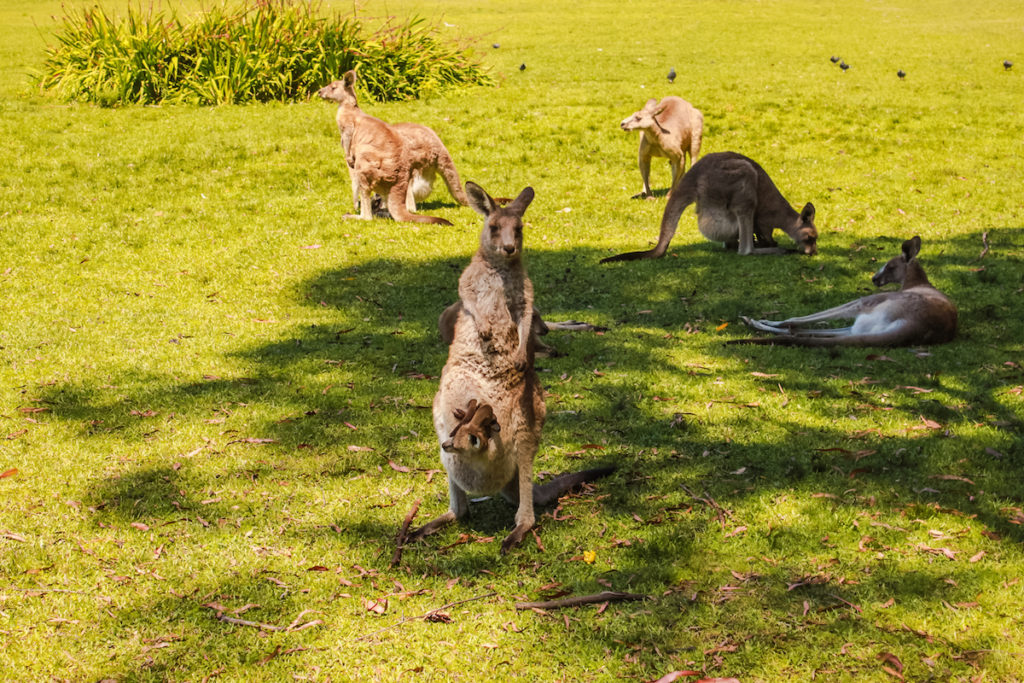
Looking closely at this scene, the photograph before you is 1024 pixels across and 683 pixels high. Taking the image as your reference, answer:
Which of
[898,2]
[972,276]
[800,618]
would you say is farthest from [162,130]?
[898,2]

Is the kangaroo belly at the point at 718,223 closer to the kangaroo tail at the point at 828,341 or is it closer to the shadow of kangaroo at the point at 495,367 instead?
the kangaroo tail at the point at 828,341

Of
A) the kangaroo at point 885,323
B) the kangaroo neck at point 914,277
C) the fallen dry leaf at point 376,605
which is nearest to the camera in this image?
the fallen dry leaf at point 376,605

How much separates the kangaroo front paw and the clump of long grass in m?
10.7

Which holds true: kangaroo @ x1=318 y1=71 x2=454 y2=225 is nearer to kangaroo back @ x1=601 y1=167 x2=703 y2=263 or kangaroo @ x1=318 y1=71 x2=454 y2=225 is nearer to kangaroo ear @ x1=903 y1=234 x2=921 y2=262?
kangaroo back @ x1=601 y1=167 x2=703 y2=263

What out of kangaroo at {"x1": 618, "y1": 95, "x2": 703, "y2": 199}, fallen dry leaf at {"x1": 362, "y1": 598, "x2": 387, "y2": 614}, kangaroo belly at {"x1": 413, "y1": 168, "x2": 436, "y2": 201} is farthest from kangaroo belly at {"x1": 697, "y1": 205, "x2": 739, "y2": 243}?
fallen dry leaf at {"x1": 362, "y1": 598, "x2": 387, "y2": 614}

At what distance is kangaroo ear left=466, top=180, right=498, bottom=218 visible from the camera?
3.50 m

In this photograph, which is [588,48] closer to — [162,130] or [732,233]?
[162,130]

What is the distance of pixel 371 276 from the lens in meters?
7.71

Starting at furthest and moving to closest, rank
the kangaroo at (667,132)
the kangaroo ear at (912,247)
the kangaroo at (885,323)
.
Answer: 1. the kangaroo at (667,132)
2. the kangaroo ear at (912,247)
3. the kangaroo at (885,323)

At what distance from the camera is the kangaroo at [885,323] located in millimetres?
5961

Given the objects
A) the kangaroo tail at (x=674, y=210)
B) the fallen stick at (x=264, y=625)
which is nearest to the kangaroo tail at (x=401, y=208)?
the kangaroo tail at (x=674, y=210)

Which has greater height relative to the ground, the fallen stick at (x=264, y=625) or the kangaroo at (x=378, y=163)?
the kangaroo at (x=378, y=163)

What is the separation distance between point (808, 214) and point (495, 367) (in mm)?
5568

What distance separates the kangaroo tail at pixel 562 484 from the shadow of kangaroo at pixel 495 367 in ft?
0.96
